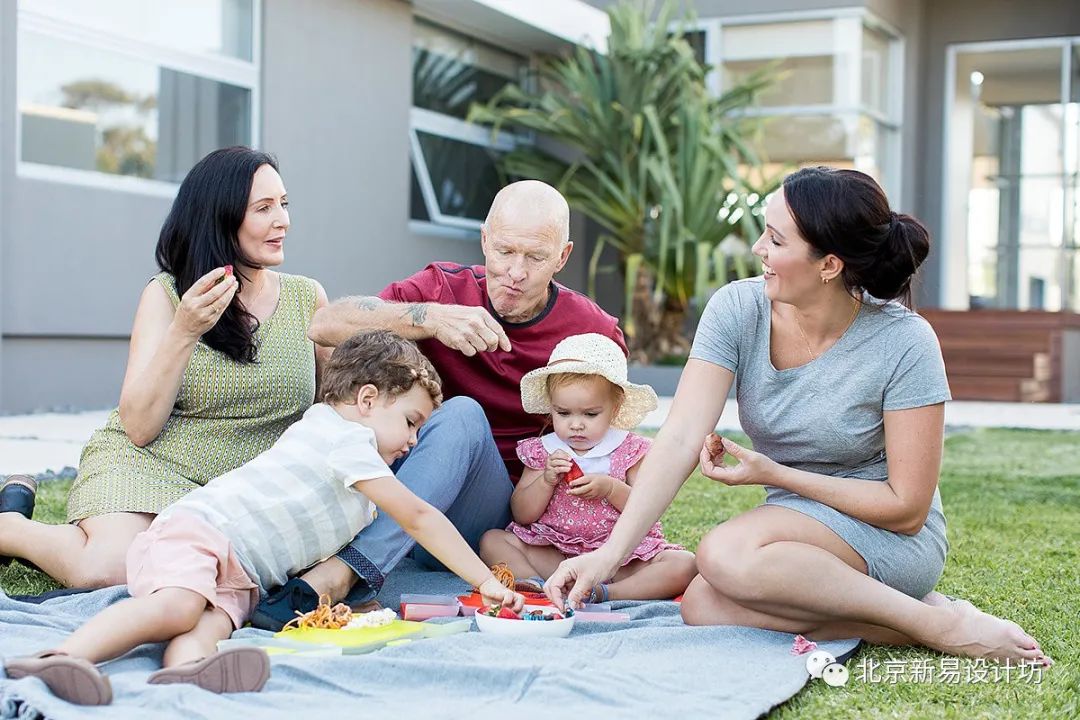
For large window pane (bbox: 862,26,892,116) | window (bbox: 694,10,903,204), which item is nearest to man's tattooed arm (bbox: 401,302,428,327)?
window (bbox: 694,10,903,204)

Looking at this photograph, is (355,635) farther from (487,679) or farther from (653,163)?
(653,163)

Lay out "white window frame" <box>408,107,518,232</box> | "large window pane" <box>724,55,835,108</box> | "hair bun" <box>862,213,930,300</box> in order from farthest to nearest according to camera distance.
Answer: "large window pane" <box>724,55,835,108</box>, "white window frame" <box>408,107,518,232</box>, "hair bun" <box>862,213,930,300</box>

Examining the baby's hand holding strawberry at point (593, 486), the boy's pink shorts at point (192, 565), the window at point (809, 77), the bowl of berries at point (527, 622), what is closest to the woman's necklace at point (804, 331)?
the baby's hand holding strawberry at point (593, 486)

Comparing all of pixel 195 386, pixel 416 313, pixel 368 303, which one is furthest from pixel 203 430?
pixel 416 313

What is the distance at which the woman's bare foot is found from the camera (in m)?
2.46

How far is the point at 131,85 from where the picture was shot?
740cm

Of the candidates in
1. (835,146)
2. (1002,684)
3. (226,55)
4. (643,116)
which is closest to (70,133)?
(226,55)

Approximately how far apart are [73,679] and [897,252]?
65.3 inches

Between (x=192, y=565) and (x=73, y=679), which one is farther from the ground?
(x=192, y=565)

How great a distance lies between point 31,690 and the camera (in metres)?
1.95

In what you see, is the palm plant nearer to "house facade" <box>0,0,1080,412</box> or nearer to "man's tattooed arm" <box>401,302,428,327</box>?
"house facade" <box>0,0,1080,412</box>

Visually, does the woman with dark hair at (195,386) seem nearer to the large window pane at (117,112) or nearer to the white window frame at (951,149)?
the large window pane at (117,112)

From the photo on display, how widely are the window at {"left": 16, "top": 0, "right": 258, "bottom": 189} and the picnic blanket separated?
4.90 meters

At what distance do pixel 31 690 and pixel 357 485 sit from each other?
0.74 m
